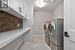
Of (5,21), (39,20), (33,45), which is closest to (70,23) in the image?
(5,21)

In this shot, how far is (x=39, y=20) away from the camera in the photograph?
30.9ft

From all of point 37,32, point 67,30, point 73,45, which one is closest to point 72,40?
point 73,45

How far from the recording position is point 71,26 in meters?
1.49

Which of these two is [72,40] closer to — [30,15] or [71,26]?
[71,26]

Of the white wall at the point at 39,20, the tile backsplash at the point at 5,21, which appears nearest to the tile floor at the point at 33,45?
the tile backsplash at the point at 5,21

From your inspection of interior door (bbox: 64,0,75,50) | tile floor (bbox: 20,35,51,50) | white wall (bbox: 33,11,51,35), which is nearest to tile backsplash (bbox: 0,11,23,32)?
tile floor (bbox: 20,35,51,50)

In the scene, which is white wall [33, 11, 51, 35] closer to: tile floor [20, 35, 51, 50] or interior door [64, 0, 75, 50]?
tile floor [20, 35, 51, 50]

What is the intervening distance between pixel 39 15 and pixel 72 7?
26.4 ft

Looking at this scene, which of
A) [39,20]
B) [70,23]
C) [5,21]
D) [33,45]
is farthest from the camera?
[39,20]

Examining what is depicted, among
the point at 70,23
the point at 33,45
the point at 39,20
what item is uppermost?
the point at 39,20

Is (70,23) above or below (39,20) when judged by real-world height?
below

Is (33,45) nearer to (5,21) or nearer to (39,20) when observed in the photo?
(5,21)

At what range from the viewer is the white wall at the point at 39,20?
9305mm

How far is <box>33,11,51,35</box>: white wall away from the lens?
9.30 meters
